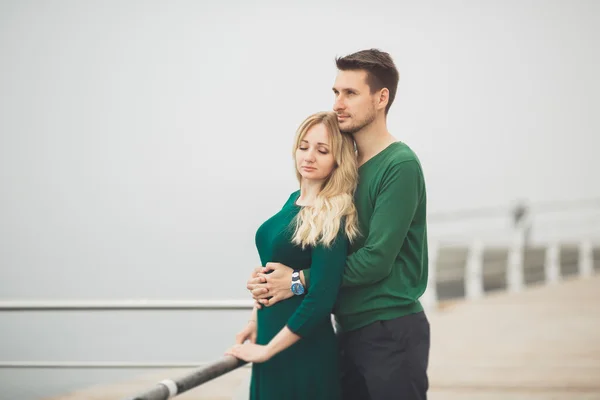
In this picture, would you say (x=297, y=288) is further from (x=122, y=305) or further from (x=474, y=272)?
(x=474, y=272)

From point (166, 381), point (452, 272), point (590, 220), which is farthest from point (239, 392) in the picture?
point (590, 220)

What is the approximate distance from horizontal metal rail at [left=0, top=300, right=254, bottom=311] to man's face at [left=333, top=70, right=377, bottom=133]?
2.80 ft

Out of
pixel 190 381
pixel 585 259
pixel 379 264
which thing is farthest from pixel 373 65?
pixel 585 259

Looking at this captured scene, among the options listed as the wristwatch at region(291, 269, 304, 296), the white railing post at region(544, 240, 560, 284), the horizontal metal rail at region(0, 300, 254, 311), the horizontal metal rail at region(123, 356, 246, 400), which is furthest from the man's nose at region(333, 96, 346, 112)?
the white railing post at region(544, 240, 560, 284)

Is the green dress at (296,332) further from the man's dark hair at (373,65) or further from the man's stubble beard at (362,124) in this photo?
the man's dark hair at (373,65)

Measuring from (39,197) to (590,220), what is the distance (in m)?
46.0

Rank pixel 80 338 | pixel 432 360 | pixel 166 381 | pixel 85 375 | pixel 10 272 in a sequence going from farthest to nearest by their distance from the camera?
pixel 10 272
pixel 432 360
pixel 80 338
pixel 85 375
pixel 166 381

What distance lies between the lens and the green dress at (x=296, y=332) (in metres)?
2.04

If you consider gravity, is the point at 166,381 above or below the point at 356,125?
below

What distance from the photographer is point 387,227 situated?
2.09 metres

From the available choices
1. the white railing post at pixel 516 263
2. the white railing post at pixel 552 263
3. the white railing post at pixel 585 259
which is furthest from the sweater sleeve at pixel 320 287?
the white railing post at pixel 585 259

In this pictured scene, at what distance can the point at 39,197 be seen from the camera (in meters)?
53.0

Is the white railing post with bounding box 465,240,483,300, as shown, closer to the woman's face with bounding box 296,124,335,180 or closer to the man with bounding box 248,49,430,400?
the man with bounding box 248,49,430,400

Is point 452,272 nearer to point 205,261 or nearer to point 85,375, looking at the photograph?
point 205,261
